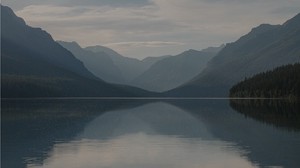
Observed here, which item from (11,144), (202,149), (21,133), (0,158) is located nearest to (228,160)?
(202,149)

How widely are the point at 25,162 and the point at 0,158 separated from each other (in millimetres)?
3814

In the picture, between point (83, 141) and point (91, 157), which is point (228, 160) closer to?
point (91, 157)

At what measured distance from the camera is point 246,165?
53562 mm

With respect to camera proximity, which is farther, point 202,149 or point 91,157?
point 202,149

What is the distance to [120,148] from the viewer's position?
6888 centimetres

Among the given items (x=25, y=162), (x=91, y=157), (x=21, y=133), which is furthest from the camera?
(x=21, y=133)

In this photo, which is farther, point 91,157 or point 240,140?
point 240,140

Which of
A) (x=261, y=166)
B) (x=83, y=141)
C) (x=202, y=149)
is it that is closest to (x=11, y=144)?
(x=83, y=141)

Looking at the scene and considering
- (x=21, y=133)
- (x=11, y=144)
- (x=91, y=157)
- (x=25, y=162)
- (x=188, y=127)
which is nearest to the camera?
(x=25, y=162)

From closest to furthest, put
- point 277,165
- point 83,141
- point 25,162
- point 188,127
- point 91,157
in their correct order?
point 277,165 → point 25,162 → point 91,157 → point 83,141 → point 188,127

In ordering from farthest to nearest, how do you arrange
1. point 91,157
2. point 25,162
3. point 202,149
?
point 202,149 < point 91,157 < point 25,162

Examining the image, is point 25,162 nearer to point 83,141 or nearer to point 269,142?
point 83,141

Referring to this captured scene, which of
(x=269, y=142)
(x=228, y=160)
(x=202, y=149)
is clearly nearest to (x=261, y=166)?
(x=228, y=160)

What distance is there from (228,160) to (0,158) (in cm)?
2494
